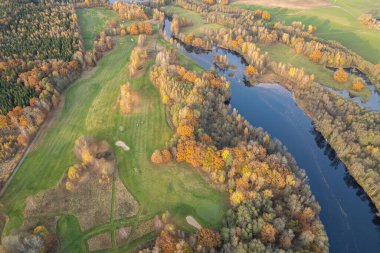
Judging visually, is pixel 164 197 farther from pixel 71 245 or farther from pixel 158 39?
pixel 158 39

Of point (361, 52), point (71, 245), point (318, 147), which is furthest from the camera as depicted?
point (361, 52)

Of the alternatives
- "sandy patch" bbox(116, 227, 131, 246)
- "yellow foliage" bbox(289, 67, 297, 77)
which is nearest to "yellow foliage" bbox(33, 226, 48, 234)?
"sandy patch" bbox(116, 227, 131, 246)

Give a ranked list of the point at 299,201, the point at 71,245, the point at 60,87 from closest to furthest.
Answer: the point at 71,245 < the point at 299,201 < the point at 60,87

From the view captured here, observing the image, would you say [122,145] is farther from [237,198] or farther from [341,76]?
[341,76]

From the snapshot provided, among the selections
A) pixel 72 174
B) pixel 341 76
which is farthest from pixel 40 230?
pixel 341 76

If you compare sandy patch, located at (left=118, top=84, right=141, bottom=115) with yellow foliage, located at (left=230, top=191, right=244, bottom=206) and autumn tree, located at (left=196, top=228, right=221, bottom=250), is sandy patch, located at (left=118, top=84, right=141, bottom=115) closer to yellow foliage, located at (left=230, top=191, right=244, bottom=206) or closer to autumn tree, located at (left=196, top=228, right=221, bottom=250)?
yellow foliage, located at (left=230, top=191, right=244, bottom=206)

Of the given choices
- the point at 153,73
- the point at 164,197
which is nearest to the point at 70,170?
the point at 164,197
